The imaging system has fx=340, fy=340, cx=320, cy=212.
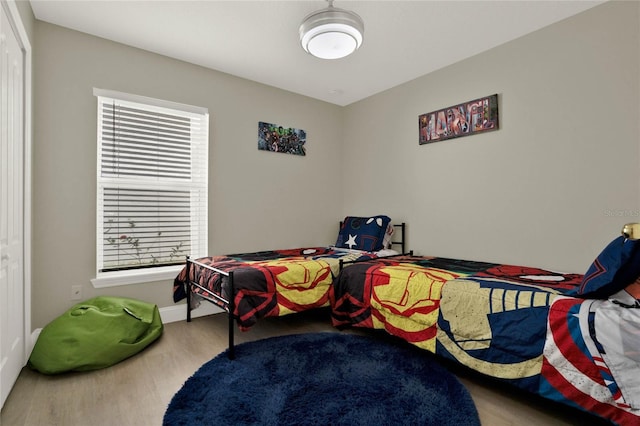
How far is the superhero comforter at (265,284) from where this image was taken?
238 centimetres

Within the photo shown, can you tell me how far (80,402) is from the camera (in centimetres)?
178

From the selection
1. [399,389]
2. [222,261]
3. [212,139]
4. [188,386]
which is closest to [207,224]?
[222,261]

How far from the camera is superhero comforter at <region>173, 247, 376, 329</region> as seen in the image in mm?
2385

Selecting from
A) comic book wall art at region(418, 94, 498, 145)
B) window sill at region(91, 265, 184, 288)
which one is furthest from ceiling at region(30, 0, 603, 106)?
window sill at region(91, 265, 184, 288)

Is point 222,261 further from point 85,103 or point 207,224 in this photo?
point 85,103

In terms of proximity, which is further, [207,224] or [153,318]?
[207,224]

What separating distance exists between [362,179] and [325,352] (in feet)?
7.54

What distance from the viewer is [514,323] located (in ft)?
5.86

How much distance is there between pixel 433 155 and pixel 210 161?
7.23 ft

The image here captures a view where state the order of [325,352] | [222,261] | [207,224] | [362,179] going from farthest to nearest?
1. [362,179]
2. [207,224]
3. [222,261]
4. [325,352]

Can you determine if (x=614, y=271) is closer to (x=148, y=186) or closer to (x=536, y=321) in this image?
(x=536, y=321)

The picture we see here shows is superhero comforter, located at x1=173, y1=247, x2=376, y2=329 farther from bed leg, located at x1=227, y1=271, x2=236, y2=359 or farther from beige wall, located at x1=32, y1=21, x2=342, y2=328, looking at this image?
beige wall, located at x1=32, y1=21, x2=342, y2=328

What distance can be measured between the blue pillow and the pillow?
78.0 inches

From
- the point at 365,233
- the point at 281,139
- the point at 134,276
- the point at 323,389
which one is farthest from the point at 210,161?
the point at 323,389
